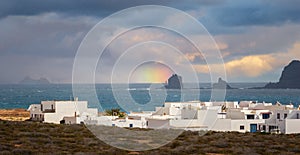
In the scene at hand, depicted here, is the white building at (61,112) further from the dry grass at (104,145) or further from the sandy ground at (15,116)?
the dry grass at (104,145)

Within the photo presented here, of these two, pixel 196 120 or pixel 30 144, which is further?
pixel 196 120

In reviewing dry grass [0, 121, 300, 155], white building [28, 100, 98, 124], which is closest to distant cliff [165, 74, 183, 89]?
dry grass [0, 121, 300, 155]

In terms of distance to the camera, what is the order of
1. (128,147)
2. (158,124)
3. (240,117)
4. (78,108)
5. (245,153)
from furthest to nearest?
1. (78,108)
2. (240,117)
3. (158,124)
4. (128,147)
5. (245,153)

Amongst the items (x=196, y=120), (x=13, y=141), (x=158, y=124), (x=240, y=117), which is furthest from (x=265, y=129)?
(x=13, y=141)

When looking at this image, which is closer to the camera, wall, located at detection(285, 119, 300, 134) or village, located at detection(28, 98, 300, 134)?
wall, located at detection(285, 119, 300, 134)

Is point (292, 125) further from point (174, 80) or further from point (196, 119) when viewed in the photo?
point (174, 80)

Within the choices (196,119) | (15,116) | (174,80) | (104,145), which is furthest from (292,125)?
(15,116)

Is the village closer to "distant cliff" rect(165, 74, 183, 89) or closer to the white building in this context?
the white building

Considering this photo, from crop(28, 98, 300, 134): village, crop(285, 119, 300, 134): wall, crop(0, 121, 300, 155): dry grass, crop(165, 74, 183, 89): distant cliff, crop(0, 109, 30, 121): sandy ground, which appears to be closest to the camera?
crop(0, 121, 300, 155): dry grass

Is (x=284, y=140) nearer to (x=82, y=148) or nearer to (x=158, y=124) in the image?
(x=82, y=148)

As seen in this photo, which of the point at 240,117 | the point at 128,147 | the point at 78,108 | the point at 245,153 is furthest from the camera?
the point at 78,108

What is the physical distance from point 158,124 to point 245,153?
26.5 meters

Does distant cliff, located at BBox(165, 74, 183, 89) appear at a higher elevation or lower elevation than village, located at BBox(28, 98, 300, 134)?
higher

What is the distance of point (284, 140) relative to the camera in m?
→ 26.4
